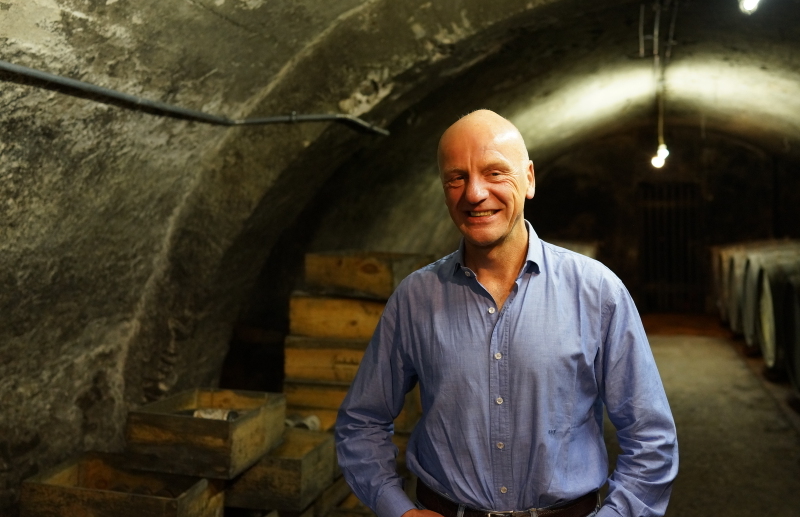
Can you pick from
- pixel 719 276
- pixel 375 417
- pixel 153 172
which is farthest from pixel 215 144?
pixel 719 276

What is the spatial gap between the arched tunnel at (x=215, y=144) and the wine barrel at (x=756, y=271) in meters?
1.27

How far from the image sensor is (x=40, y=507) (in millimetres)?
2895

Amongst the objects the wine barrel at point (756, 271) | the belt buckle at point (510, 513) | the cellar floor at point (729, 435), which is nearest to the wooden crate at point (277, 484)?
the belt buckle at point (510, 513)

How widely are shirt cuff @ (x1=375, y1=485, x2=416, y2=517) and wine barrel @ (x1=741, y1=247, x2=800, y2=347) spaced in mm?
5195

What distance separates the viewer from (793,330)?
18.6 feet

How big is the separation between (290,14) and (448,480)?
2176mm

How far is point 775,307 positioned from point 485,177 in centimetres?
500

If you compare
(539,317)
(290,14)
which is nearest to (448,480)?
(539,317)

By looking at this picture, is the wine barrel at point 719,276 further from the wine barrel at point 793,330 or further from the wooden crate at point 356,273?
the wooden crate at point 356,273

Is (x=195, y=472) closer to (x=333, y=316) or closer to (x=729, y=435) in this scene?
(x=333, y=316)

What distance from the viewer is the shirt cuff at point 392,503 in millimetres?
1771

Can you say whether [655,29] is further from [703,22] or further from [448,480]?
[448,480]

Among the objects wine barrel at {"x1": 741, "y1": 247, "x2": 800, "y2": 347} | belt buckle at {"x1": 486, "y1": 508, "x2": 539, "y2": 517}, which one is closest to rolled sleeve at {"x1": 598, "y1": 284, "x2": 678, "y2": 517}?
belt buckle at {"x1": 486, "y1": 508, "x2": 539, "y2": 517}

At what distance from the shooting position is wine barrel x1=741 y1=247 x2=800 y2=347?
6.35 m
